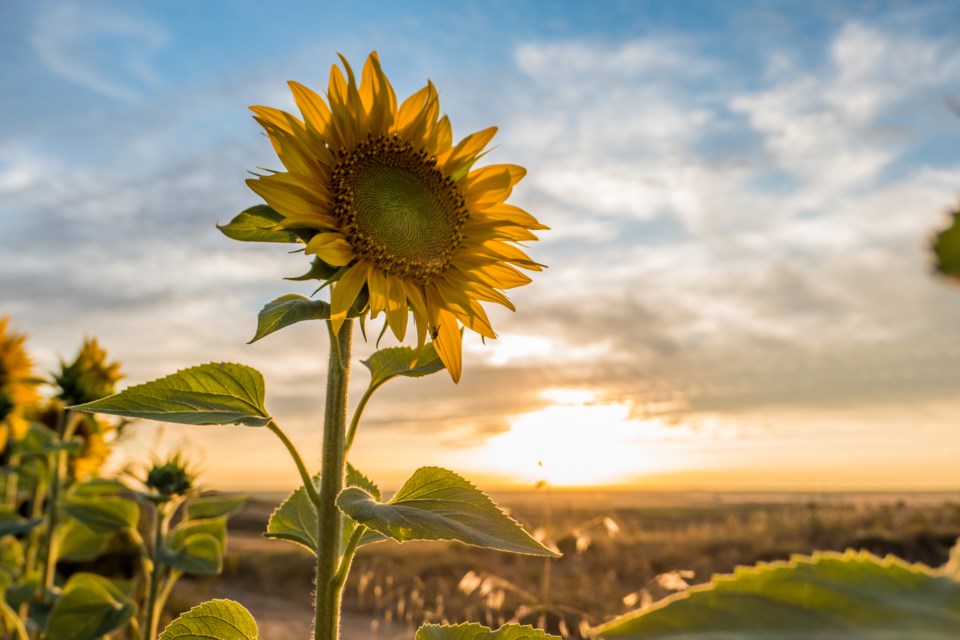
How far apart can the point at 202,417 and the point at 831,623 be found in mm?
1395

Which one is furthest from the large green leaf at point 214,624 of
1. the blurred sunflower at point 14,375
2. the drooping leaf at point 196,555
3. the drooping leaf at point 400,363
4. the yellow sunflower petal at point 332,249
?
the blurred sunflower at point 14,375

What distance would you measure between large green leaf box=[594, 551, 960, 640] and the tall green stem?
126 centimetres

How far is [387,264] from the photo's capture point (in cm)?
178

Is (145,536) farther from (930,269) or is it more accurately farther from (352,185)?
(930,269)

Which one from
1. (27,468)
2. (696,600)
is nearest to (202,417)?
(696,600)

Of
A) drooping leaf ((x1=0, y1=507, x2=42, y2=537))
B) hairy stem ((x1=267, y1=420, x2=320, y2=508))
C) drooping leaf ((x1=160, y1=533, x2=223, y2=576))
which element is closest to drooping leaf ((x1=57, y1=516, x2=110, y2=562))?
drooping leaf ((x1=0, y1=507, x2=42, y2=537))

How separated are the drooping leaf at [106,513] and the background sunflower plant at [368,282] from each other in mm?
1446

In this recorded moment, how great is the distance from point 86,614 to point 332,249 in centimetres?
207

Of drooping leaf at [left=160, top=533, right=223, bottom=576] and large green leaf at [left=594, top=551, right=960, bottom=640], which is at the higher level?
large green leaf at [left=594, top=551, right=960, bottom=640]

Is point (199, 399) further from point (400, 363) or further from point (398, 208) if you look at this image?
point (398, 208)

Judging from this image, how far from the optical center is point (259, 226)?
1654 millimetres

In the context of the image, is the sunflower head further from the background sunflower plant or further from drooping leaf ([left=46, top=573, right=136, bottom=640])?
the background sunflower plant

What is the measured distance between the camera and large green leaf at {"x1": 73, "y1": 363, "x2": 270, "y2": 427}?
1577 mm

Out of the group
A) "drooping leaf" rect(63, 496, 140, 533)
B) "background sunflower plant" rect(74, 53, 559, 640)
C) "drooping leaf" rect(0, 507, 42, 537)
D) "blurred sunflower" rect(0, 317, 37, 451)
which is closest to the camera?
"background sunflower plant" rect(74, 53, 559, 640)
